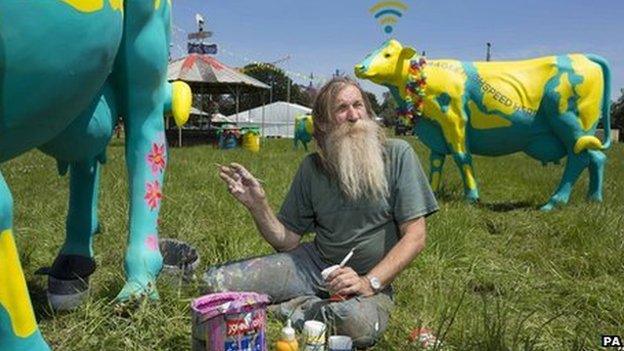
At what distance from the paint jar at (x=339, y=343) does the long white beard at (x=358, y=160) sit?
62cm

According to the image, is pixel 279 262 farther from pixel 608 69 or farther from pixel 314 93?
pixel 608 69

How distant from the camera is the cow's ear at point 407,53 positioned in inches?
211

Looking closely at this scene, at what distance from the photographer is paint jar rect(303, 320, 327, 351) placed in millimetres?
1830

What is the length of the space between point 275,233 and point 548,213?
2959 mm

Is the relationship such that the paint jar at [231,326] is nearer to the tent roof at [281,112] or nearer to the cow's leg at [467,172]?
the cow's leg at [467,172]

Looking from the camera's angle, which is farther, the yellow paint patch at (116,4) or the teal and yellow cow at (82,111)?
the yellow paint patch at (116,4)

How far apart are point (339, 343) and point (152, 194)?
78 cm

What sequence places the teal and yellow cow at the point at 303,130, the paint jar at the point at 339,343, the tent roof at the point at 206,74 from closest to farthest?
the paint jar at the point at 339,343 < the teal and yellow cow at the point at 303,130 < the tent roof at the point at 206,74

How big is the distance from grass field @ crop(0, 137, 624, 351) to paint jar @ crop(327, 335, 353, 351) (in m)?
0.20

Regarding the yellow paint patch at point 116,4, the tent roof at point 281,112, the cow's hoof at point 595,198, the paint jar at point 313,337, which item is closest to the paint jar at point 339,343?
the paint jar at point 313,337

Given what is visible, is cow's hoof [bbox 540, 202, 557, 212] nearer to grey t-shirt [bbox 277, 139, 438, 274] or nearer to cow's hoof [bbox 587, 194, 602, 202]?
cow's hoof [bbox 587, 194, 602, 202]

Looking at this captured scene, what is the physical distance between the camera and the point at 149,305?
1964 millimetres

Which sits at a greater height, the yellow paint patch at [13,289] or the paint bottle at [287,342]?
the yellow paint patch at [13,289]

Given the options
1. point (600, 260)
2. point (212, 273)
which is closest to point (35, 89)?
point (212, 273)
